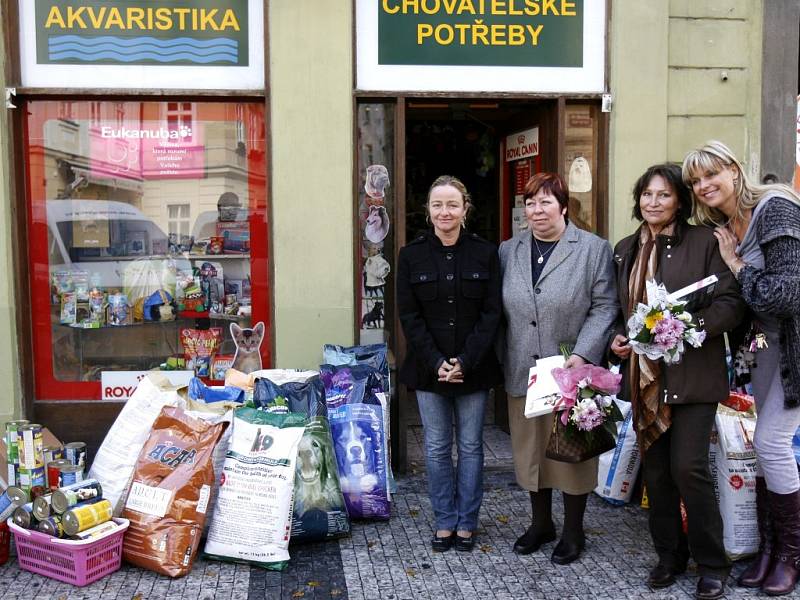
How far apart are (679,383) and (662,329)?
324 mm

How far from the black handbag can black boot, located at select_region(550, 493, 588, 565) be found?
31 cm

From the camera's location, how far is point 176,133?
5.59 m

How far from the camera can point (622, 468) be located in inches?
194

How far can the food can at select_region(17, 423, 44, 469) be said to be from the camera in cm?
442

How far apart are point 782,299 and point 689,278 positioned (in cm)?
39

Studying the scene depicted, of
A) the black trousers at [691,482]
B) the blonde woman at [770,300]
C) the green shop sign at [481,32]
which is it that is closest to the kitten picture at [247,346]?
the green shop sign at [481,32]

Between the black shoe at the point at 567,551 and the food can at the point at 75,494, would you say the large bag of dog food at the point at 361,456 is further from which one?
the food can at the point at 75,494

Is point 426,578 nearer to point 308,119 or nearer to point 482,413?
point 482,413

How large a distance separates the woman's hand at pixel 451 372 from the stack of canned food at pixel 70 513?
1.70 m

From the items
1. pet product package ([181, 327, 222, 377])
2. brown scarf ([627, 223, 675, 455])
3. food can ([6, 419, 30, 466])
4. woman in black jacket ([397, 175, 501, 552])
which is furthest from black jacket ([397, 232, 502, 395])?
food can ([6, 419, 30, 466])

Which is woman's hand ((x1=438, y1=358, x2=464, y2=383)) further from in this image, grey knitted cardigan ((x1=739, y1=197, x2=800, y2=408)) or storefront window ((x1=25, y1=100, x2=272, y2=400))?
storefront window ((x1=25, y1=100, x2=272, y2=400))

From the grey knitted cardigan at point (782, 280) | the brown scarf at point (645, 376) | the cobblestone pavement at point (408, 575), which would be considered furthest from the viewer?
the cobblestone pavement at point (408, 575)

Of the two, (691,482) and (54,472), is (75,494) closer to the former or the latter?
(54,472)

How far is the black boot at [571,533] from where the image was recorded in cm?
411
